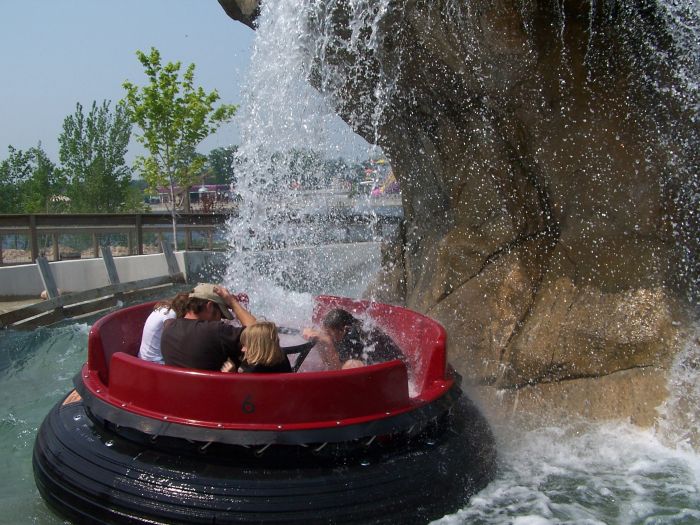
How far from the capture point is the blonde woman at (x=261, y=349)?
13.0 ft

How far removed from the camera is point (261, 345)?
3.97 meters

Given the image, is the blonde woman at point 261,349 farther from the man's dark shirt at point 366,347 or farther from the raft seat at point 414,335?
the raft seat at point 414,335

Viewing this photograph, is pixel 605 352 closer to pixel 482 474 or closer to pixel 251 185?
pixel 482 474

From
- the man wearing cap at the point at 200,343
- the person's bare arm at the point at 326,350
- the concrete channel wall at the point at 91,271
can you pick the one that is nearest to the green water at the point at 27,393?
the man wearing cap at the point at 200,343

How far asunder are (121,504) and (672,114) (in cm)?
463

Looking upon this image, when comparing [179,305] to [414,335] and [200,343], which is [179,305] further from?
[414,335]

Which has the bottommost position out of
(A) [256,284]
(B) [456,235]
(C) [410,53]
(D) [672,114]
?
(A) [256,284]

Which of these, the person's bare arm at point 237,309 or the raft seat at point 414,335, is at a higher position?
the person's bare arm at point 237,309

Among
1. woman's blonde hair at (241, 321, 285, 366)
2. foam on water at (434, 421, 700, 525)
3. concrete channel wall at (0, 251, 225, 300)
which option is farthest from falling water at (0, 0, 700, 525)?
concrete channel wall at (0, 251, 225, 300)

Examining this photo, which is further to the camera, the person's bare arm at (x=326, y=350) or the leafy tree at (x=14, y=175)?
the leafy tree at (x=14, y=175)

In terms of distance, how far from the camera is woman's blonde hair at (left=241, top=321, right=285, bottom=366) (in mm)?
3969

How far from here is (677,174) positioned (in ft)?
17.8

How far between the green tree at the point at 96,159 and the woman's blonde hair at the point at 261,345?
79.8 feet

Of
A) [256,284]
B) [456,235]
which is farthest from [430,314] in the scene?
[256,284]
